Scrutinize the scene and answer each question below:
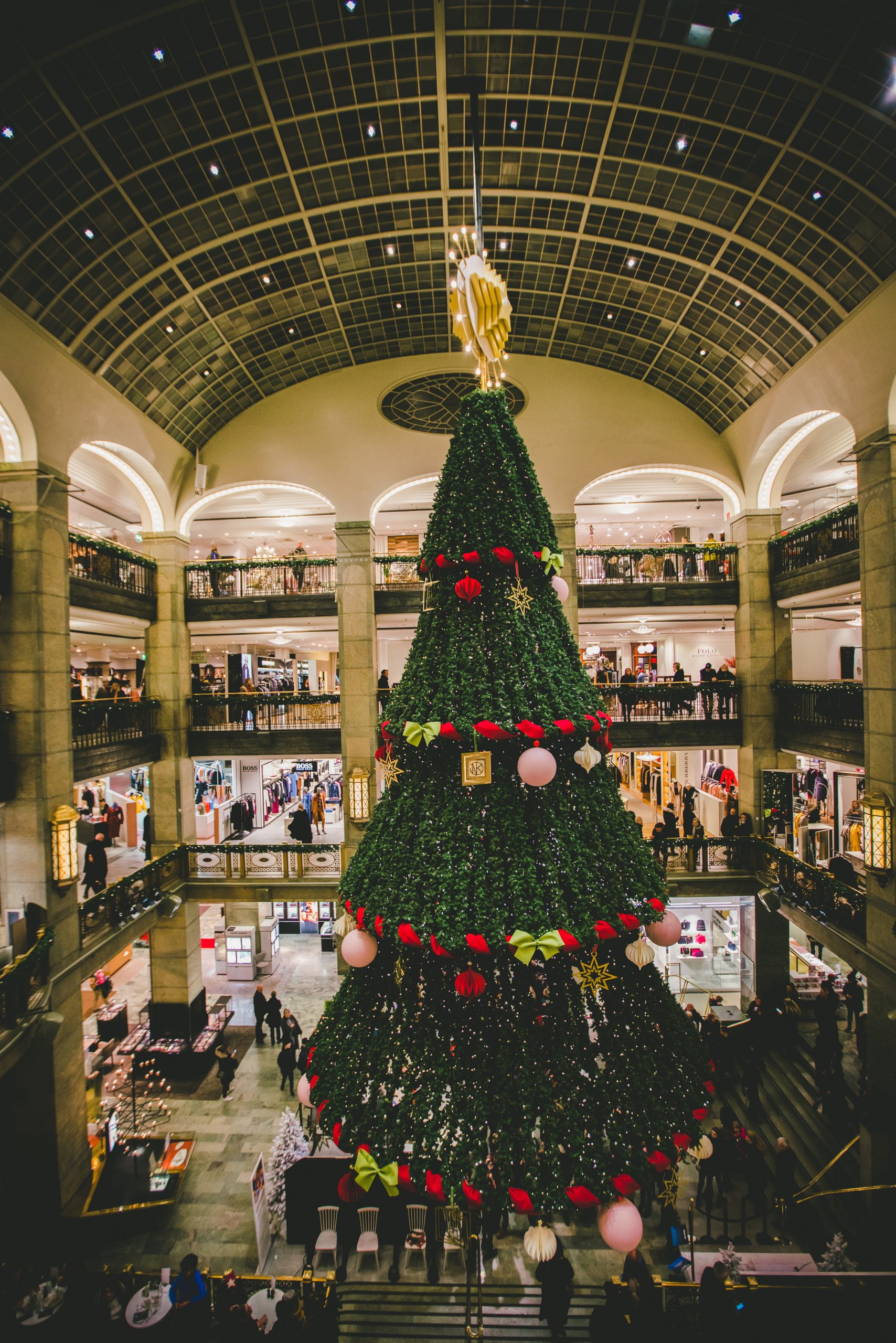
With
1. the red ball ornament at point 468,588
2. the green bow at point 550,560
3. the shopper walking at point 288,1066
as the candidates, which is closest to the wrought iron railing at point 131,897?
the shopper walking at point 288,1066

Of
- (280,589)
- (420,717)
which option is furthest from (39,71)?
(280,589)

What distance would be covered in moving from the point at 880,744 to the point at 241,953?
16.0m

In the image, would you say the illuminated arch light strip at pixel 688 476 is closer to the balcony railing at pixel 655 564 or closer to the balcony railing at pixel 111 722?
the balcony railing at pixel 655 564

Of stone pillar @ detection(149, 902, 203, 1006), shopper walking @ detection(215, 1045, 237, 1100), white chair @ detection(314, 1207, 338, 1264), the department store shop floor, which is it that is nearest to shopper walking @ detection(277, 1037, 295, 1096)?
the department store shop floor

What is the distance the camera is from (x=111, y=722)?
1304cm

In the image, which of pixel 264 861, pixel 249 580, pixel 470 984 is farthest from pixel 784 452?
pixel 264 861

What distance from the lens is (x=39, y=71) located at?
7301 mm

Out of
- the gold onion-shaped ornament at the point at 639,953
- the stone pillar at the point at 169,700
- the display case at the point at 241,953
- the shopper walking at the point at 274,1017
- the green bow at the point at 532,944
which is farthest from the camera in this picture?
the display case at the point at 241,953

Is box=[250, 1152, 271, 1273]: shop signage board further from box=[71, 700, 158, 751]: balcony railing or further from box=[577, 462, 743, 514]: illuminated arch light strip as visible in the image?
box=[577, 462, 743, 514]: illuminated arch light strip

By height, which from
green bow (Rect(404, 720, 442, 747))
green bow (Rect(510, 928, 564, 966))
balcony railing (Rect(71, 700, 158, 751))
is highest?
green bow (Rect(404, 720, 442, 747))

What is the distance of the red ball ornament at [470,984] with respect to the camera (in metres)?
3.33

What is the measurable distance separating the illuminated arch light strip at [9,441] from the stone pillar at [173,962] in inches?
A: 399

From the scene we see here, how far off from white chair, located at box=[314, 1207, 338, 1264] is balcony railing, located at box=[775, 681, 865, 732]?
37.0 feet

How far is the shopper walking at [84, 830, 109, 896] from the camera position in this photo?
12.7m
